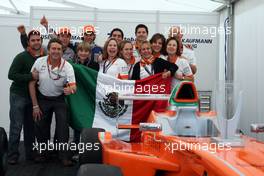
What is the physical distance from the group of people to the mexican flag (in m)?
0.13

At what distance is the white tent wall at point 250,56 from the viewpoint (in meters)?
6.04

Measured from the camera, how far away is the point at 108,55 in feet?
17.5

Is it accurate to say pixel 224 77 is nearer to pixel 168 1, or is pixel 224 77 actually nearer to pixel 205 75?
pixel 205 75

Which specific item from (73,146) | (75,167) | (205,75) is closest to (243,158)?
(75,167)

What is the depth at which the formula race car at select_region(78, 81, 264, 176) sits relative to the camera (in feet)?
7.48

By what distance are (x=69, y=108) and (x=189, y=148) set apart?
294cm

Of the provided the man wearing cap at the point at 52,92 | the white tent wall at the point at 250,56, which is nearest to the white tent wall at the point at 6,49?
the man wearing cap at the point at 52,92

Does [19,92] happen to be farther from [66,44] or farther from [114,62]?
[114,62]

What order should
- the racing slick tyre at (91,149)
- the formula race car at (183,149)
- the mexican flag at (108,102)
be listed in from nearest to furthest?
the formula race car at (183,149) < the racing slick tyre at (91,149) < the mexican flag at (108,102)

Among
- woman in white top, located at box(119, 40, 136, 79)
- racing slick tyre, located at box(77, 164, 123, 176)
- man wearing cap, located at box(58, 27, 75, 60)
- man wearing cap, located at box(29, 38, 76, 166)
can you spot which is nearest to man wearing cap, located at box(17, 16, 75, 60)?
man wearing cap, located at box(58, 27, 75, 60)

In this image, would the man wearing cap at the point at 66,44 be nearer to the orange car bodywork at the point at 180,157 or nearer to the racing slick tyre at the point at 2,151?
the racing slick tyre at the point at 2,151

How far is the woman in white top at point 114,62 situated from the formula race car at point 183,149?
1.07 meters

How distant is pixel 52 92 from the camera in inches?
199

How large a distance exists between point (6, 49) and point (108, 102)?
308 centimetres
